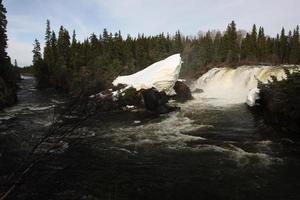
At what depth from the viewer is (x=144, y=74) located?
41.8 meters

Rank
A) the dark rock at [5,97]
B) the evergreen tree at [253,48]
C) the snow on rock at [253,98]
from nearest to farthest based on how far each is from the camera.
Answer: the snow on rock at [253,98] → the dark rock at [5,97] → the evergreen tree at [253,48]

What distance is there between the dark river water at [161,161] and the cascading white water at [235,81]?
1504 cm

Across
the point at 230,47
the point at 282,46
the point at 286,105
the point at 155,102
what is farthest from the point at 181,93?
the point at 282,46

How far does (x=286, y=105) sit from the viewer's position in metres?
21.1

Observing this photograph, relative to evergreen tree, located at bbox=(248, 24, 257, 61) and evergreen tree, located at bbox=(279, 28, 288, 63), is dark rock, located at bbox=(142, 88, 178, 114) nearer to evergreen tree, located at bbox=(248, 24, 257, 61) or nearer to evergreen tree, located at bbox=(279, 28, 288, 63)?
evergreen tree, located at bbox=(248, 24, 257, 61)

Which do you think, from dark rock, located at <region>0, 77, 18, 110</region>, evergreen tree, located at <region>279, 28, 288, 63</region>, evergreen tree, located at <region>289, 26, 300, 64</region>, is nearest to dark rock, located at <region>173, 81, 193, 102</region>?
dark rock, located at <region>0, 77, 18, 110</region>

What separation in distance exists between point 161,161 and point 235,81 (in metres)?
32.5

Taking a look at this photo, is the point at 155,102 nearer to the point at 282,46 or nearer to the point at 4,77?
the point at 4,77

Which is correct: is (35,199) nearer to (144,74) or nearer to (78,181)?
(78,181)

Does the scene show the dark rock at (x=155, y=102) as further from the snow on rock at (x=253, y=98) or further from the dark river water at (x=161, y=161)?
the snow on rock at (x=253, y=98)

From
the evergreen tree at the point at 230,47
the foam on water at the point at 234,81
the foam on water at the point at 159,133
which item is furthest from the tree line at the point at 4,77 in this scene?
the evergreen tree at the point at 230,47

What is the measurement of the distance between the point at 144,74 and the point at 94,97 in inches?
1506

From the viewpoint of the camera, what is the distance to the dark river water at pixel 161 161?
12.4 m

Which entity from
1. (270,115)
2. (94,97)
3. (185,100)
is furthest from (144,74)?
(94,97)
